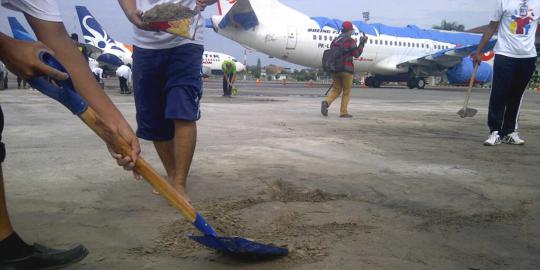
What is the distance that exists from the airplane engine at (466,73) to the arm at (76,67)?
900 inches

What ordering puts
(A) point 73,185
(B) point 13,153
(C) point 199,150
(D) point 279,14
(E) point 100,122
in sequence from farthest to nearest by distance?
(D) point 279,14
(C) point 199,150
(B) point 13,153
(A) point 73,185
(E) point 100,122

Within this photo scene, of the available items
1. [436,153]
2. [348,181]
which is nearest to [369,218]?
[348,181]

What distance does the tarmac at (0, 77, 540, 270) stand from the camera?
1.85m

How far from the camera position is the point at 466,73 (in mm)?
22859

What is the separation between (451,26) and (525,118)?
2386 inches

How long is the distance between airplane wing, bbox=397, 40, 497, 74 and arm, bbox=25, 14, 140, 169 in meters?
21.2

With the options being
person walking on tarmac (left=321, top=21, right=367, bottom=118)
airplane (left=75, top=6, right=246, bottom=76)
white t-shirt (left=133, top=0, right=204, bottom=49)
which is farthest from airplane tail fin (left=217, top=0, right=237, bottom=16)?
white t-shirt (left=133, top=0, right=204, bottom=49)

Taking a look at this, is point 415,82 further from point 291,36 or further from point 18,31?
point 18,31

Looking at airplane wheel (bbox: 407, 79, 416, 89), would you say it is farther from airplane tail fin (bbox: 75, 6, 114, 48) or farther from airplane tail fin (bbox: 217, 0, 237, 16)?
airplane tail fin (bbox: 75, 6, 114, 48)

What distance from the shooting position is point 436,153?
411 cm

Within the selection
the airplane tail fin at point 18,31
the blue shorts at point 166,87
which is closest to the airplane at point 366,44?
the blue shorts at point 166,87

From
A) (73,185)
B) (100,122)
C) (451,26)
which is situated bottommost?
(73,185)

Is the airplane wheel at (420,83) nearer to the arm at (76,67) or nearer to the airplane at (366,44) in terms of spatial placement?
the airplane at (366,44)

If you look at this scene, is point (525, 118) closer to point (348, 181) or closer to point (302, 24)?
point (348, 181)
